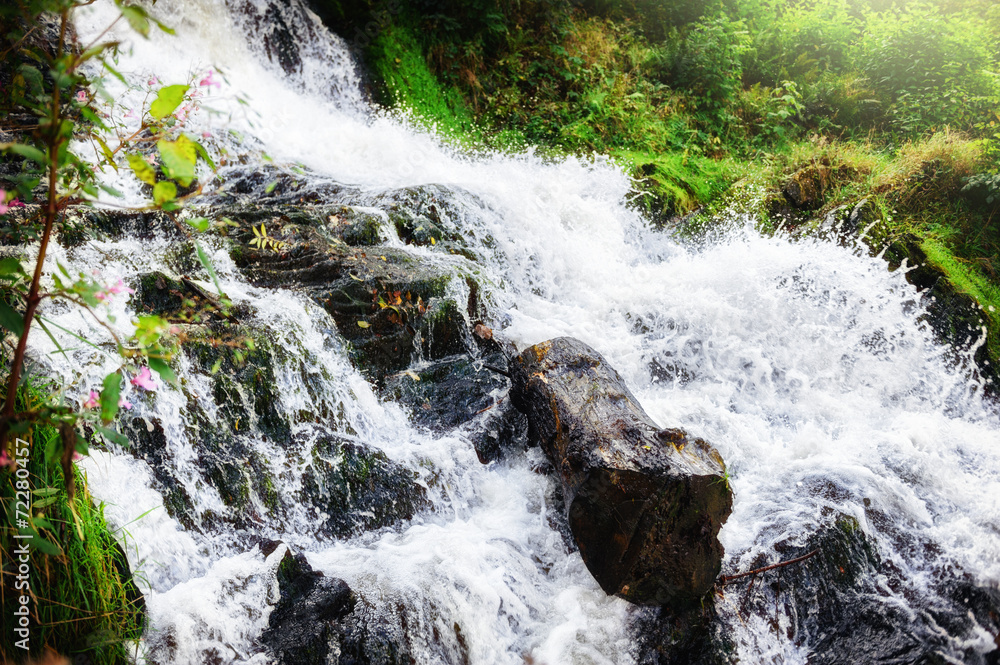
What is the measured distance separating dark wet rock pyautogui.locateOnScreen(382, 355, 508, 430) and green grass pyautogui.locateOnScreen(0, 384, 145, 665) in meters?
2.24

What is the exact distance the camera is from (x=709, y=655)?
2.91 meters

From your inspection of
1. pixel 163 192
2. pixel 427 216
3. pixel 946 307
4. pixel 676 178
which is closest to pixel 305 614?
pixel 163 192

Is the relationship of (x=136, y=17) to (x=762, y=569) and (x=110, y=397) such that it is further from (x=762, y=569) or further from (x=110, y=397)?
(x=762, y=569)

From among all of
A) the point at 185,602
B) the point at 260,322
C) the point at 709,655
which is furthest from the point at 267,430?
the point at 709,655

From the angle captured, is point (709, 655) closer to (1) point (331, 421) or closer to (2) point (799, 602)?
(2) point (799, 602)

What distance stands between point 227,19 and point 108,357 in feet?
24.3

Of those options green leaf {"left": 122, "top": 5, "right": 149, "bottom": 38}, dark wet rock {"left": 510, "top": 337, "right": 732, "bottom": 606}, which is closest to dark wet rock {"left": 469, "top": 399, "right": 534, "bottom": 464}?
dark wet rock {"left": 510, "top": 337, "right": 732, "bottom": 606}

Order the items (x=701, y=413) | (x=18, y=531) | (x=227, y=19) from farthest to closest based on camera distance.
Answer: (x=227, y=19) < (x=701, y=413) < (x=18, y=531)

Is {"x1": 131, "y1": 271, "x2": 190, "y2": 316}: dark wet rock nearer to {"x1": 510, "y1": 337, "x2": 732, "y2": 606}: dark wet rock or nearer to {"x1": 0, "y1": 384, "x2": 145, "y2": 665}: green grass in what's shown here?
{"x1": 0, "y1": 384, "x2": 145, "y2": 665}: green grass

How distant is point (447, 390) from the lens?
174 inches

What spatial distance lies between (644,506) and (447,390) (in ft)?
6.52

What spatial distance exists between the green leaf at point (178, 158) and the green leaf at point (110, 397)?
1.70 feet

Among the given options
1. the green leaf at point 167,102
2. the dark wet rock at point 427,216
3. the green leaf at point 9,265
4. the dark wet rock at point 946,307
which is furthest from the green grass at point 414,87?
the green leaf at point 9,265

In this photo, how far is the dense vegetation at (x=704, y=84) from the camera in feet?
27.9
